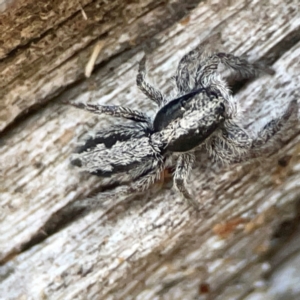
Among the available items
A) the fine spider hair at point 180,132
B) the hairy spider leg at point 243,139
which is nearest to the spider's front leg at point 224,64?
the fine spider hair at point 180,132

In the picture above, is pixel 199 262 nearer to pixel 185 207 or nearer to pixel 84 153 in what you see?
pixel 185 207

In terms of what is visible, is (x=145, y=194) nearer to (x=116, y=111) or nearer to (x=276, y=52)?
(x=116, y=111)

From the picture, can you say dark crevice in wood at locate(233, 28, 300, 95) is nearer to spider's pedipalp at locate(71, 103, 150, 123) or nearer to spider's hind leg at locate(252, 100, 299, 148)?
spider's hind leg at locate(252, 100, 299, 148)

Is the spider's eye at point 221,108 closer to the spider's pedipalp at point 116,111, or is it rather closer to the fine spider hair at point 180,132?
the fine spider hair at point 180,132

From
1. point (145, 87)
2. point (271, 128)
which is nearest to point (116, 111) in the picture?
point (145, 87)

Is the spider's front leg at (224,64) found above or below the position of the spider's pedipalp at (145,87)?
below

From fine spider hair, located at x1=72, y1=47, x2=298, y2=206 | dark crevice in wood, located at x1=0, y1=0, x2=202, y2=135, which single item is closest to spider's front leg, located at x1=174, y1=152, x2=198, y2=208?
fine spider hair, located at x1=72, y1=47, x2=298, y2=206

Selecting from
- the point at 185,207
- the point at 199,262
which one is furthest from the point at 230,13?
the point at 199,262

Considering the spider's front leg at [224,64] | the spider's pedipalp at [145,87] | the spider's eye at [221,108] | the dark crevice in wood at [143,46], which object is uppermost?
the dark crevice in wood at [143,46]
